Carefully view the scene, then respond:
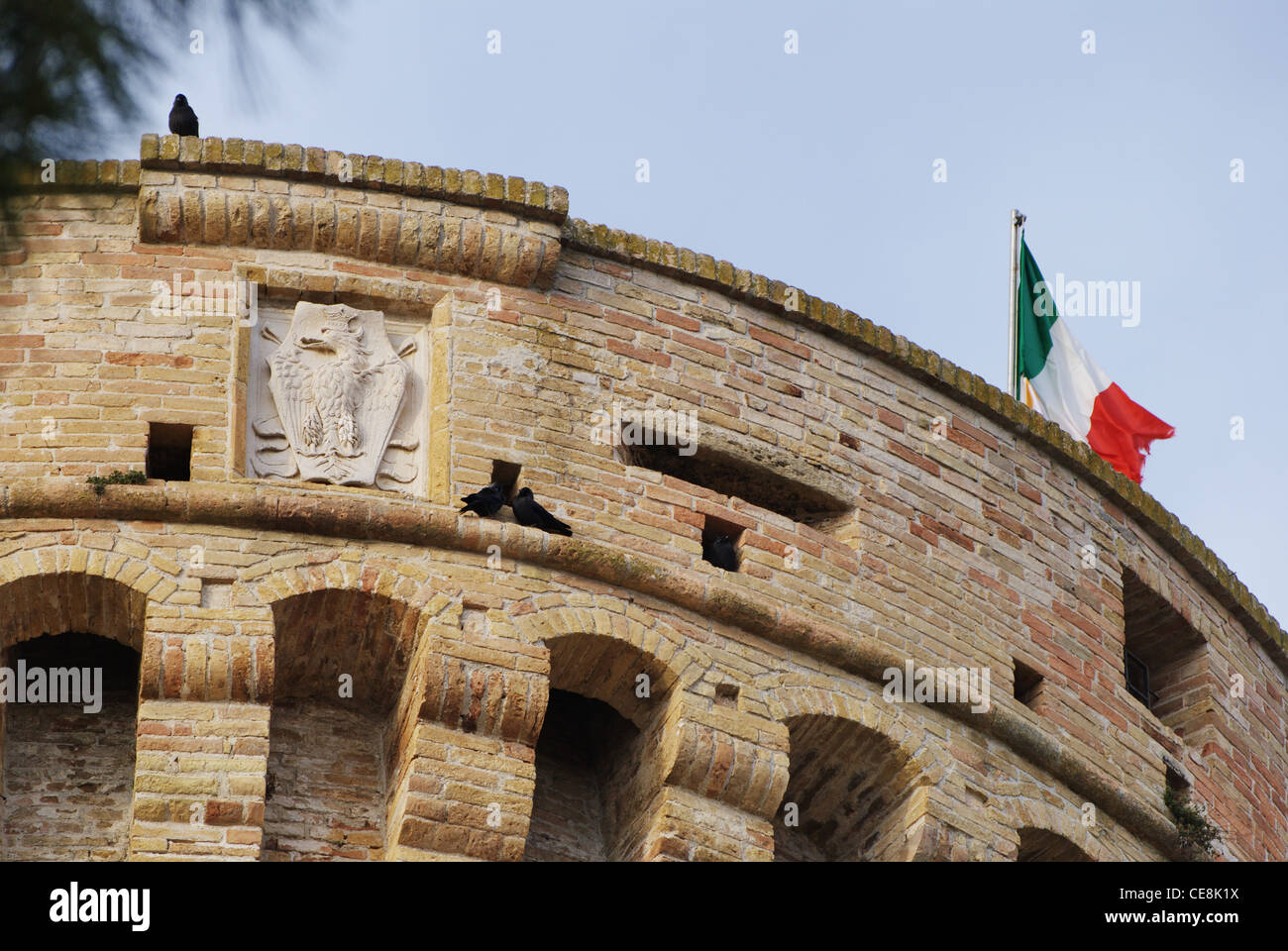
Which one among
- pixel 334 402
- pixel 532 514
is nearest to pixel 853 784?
pixel 532 514

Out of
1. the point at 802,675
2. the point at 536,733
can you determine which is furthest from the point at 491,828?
the point at 802,675

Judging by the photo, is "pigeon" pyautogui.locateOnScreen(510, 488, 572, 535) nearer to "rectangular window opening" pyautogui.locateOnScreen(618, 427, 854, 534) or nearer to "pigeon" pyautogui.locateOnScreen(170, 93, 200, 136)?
"rectangular window opening" pyautogui.locateOnScreen(618, 427, 854, 534)

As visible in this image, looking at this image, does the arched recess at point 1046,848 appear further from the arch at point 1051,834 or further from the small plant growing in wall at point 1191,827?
the small plant growing in wall at point 1191,827

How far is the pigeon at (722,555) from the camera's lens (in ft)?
44.5

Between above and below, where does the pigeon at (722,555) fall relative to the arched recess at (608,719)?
above

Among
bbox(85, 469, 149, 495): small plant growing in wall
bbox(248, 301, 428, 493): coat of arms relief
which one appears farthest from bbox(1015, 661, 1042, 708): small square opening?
bbox(85, 469, 149, 495): small plant growing in wall

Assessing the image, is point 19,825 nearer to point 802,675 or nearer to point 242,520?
point 242,520

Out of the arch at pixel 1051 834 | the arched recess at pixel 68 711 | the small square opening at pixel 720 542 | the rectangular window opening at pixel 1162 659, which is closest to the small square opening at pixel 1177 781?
the rectangular window opening at pixel 1162 659

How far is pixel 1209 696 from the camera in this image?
16172 millimetres

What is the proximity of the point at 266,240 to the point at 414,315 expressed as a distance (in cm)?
88

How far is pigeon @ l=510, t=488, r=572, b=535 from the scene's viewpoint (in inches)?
512

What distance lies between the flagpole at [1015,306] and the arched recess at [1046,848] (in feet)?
15.1

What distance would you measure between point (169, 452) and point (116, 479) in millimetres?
574

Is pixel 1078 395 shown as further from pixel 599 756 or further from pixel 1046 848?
pixel 599 756
